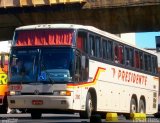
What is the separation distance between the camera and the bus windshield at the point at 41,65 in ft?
57.3

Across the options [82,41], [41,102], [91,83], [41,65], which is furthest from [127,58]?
[41,102]

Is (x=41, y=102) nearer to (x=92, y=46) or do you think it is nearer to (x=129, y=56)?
(x=92, y=46)

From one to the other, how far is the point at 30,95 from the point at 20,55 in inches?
58.9

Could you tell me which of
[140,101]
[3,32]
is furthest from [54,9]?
[140,101]

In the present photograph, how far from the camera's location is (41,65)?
17656 mm

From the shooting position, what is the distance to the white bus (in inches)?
689

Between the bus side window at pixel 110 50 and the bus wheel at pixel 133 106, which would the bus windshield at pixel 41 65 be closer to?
the bus side window at pixel 110 50

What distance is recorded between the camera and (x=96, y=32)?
1983 cm

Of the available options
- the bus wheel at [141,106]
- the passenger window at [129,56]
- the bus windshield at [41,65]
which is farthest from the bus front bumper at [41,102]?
the bus wheel at [141,106]

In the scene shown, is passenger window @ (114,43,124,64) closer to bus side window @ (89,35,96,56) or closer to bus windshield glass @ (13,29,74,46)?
bus side window @ (89,35,96,56)

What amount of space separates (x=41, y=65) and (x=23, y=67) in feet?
2.17

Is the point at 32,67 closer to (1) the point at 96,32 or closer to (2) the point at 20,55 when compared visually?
(2) the point at 20,55

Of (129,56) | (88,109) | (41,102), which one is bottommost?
(88,109)

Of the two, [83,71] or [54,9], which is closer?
[83,71]
